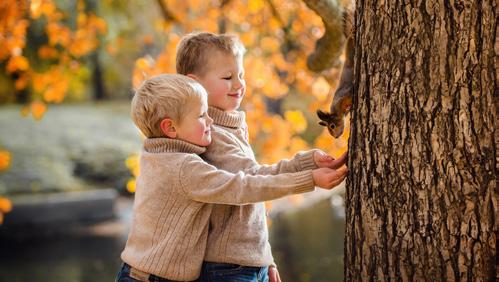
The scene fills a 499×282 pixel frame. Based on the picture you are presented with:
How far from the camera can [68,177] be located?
1245 centimetres

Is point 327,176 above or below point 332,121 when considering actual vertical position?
below

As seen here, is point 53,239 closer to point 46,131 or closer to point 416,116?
point 46,131

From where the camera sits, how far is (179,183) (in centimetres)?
218

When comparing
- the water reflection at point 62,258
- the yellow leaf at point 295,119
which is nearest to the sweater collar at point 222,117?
the yellow leaf at point 295,119

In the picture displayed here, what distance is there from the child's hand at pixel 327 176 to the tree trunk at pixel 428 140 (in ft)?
0.30

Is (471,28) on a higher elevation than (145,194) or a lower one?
higher

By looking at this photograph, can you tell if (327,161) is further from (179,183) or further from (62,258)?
(62,258)

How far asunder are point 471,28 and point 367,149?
1.57ft

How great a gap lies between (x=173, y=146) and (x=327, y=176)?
0.53m

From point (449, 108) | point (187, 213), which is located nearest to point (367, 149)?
point (449, 108)

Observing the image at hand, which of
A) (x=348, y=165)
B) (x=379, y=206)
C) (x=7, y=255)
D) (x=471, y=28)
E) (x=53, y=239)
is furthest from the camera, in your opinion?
(x=53, y=239)

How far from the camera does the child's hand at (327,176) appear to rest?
215 cm

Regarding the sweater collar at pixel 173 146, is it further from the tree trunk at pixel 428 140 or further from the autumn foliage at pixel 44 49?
the autumn foliage at pixel 44 49

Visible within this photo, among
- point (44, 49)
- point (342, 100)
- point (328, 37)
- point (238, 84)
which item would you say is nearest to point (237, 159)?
point (238, 84)
